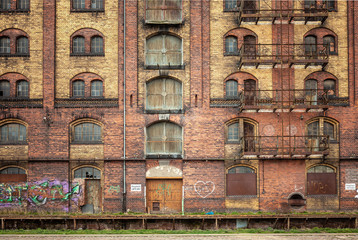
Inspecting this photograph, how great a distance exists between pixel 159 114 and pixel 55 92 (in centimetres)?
623

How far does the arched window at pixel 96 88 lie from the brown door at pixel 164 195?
594 centimetres

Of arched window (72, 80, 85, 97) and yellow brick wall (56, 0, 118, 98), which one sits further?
arched window (72, 80, 85, 97)

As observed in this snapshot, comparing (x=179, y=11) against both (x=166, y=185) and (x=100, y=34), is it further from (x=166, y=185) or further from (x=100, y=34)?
(x=166, y=185)

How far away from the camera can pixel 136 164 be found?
2588 centimetres

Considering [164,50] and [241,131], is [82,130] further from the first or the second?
[241,131]

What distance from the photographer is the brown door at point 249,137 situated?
2584 cm

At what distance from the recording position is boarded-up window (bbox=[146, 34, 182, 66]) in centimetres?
2644

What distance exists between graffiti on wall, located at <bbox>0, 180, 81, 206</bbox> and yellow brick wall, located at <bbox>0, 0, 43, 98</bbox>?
17.1ft

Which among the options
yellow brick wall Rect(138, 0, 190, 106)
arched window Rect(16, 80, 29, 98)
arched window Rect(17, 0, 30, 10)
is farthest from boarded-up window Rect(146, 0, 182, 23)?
arched window Rect(16, 80, 29, 98)

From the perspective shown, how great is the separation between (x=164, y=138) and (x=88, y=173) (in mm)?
4870

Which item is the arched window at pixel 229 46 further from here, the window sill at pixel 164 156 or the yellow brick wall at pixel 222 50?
the window sill at pixel 164 156

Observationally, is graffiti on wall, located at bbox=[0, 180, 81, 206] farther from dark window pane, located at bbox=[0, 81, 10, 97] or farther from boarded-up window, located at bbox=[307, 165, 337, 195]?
boarded-up window, located at bbox=[307, 165, 337, 195]

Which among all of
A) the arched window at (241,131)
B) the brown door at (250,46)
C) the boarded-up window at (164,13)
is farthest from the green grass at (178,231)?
the boarded-up window at (164,13)

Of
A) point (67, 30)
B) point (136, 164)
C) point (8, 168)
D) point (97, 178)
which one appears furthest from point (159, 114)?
point (8, 168)
